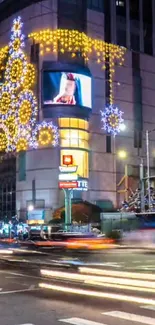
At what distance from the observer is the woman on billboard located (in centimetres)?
5425

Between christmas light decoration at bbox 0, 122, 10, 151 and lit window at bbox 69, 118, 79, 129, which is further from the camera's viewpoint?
christmas light decoration at bbox 0, 122, 10, 151

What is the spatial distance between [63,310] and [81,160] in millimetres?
46485

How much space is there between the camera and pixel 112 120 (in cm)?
5906

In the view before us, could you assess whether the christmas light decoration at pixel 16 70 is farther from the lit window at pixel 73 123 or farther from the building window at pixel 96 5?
the building window at pixel 96 5

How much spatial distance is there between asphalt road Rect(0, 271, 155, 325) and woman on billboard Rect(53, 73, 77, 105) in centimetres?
4261

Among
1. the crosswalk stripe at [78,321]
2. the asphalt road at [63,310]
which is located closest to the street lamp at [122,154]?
the asphalt road at [63,310]

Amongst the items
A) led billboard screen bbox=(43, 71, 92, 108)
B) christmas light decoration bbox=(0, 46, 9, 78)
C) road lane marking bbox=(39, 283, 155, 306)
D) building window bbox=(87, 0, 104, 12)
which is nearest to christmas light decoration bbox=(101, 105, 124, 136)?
led billboard screen bbox=(43, 71, 92, 108)

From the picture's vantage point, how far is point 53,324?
331 inches

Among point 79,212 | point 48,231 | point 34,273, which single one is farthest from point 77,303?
point 79,212

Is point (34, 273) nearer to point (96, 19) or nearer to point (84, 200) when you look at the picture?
point (84, 200)

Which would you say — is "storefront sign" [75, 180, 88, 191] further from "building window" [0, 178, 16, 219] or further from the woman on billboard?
"building window" [0, 178, 16, 219]

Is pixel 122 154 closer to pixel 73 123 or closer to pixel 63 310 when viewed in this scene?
pixel 73 123

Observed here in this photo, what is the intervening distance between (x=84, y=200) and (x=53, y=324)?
4704 cm

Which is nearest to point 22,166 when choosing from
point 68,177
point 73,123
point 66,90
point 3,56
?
point 73,123
